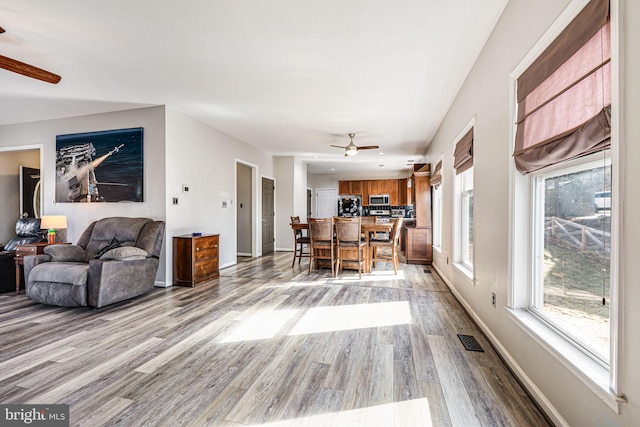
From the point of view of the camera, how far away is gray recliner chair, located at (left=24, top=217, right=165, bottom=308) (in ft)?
9.53

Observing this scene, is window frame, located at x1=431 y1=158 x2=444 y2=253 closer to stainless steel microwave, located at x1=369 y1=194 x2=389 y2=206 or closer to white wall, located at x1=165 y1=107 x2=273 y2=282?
white wall, located at x1=165 y1=107 x2=273 y2=282

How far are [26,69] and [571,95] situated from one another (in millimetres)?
4101

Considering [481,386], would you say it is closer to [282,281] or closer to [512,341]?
[512,341]

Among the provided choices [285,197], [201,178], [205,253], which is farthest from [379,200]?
[205,253]

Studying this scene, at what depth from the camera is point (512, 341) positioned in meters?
1.83

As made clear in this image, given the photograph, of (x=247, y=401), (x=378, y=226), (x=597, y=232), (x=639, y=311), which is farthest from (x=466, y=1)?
(x=378, y=226)

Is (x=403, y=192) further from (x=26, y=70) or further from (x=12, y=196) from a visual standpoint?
(x=12, y=196)

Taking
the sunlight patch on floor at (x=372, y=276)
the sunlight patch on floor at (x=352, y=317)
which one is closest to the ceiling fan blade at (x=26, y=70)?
the sunlight patch on floor at (x=352, y=317)

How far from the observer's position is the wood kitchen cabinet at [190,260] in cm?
386

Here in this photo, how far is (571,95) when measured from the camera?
125 cm

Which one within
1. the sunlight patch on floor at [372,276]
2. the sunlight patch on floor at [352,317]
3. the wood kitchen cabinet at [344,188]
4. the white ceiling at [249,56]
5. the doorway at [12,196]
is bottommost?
the sunlight patch on floor at [372,276]

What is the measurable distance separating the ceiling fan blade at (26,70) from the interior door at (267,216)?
4148 millimetres

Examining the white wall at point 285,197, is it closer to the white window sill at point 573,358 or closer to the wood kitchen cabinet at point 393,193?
the wood kitchen cabinet at point 393,193

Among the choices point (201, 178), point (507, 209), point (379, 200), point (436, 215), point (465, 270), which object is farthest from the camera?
point (379, 200)
